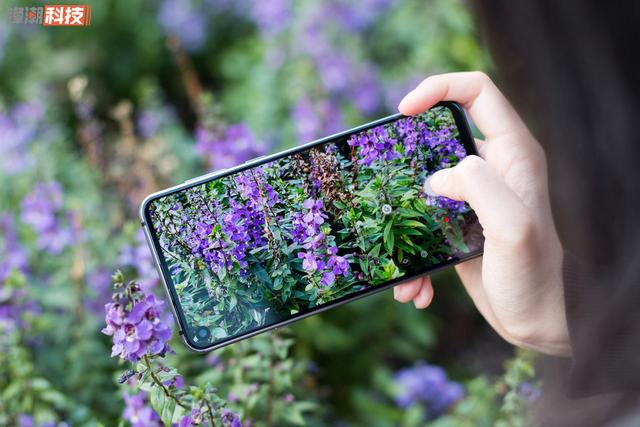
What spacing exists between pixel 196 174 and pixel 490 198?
2.03 m

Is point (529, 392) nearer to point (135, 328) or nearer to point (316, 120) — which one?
point (135, 328)

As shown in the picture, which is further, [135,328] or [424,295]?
[424,295]

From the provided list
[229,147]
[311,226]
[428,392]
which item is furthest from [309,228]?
[428,392]

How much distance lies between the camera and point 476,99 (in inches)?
53.1

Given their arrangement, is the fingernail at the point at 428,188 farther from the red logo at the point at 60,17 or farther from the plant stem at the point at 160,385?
the red logo at the point at 60,17

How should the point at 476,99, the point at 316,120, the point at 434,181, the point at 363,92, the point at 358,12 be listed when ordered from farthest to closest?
the point at 358,12 < the point at 363,92 < the point at 316,120 < the point at 476,99 < the point at 434,181

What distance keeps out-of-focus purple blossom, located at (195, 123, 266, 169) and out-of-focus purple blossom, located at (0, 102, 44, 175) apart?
1.07 metres

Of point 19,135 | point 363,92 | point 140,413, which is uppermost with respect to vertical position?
point 19,135

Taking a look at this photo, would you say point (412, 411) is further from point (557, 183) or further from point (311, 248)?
point (557, 183)

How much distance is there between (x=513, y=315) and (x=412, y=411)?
1.05 meters

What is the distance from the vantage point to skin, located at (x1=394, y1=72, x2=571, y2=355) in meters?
1.10

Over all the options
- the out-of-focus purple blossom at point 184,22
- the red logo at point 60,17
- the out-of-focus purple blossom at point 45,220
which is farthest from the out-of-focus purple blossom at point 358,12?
the out-of-focus purple blossom at point 45,220

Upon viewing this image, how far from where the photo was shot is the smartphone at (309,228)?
121 centimetres

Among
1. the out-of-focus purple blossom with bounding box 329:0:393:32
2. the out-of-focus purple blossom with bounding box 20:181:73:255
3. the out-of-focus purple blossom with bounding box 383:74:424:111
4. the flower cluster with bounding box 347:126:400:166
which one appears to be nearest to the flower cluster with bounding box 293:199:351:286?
the flower cluster with bounding box 347:126:400:166
